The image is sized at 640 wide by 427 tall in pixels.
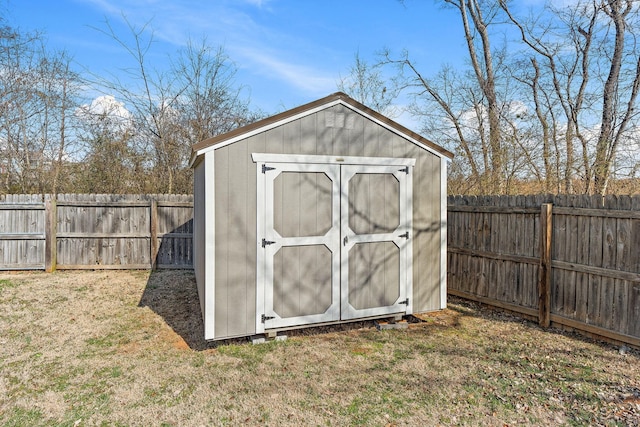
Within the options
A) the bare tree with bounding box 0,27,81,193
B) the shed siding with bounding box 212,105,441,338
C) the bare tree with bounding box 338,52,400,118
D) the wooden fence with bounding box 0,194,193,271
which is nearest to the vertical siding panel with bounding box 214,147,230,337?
the shed siding with bounding box 212,105,441,338

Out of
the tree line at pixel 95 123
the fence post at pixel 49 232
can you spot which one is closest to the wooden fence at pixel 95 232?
the fence post at pixel 49 232

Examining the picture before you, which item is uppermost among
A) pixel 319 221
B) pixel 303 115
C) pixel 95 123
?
pixel 95 123

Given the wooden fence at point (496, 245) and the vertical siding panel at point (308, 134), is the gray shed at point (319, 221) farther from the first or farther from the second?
the wooden fence at point (496, 245)

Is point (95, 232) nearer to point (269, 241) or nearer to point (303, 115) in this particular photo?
point (269, 241)

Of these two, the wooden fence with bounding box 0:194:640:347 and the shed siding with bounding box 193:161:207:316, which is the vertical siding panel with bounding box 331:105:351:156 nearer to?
the shed siding with bounding box 193:161:207:316

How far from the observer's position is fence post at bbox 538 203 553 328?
4.79 m

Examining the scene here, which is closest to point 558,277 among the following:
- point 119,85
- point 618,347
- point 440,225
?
point 618,347

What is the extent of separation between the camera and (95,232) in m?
8.34

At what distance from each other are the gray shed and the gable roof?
0.01 m

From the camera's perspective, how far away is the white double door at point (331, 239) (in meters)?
4.24

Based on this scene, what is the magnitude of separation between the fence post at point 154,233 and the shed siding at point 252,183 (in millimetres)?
5177

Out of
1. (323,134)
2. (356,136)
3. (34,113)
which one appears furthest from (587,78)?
(34,113)

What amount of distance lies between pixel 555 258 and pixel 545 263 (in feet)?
0.43

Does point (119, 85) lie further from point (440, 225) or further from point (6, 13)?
point (440, 225)
